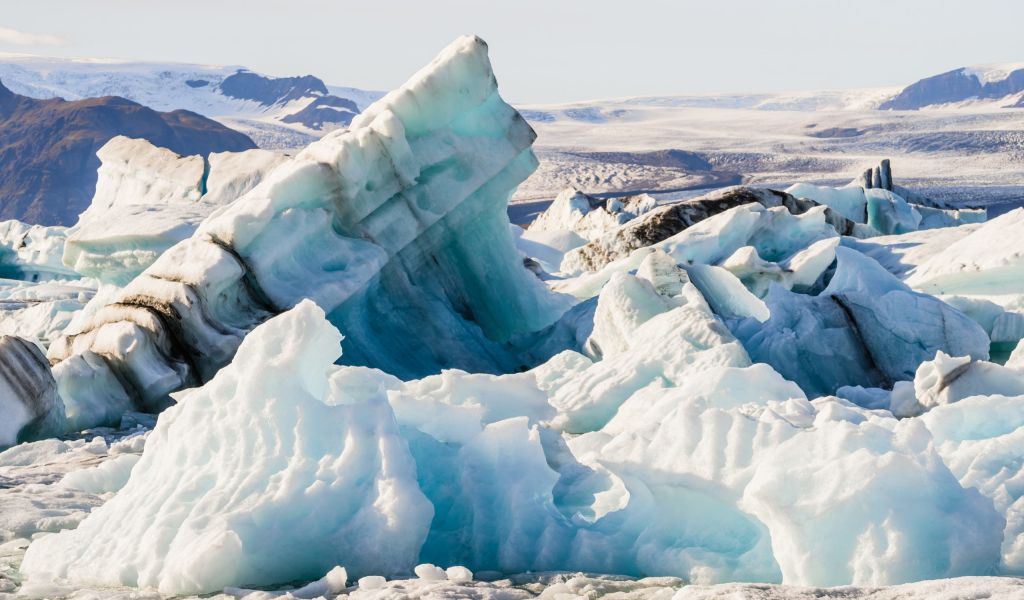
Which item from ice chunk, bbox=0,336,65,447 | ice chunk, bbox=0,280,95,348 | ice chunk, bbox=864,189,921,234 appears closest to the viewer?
ice chunk, bbox=0,336,65,447

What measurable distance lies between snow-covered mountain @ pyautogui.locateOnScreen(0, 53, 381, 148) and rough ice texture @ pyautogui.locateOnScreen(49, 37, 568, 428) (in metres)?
84.2

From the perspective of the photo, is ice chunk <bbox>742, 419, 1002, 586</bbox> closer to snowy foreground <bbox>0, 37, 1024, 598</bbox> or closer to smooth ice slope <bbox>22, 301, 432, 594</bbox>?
snowy foreground <bbox>0, 37, 1024, 598</bbox>

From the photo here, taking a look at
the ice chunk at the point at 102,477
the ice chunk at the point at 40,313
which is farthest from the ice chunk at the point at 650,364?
→ the ice chunk at the point at 40,313

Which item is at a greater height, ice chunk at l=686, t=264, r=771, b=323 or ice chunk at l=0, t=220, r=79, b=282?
ice chunk at l=686, t=264, r=771, b=323

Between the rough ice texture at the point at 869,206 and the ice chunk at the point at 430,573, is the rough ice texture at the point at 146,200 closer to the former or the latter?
the rough ice texture at the point at 869,206

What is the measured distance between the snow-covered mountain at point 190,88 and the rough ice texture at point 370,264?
84.2 meters

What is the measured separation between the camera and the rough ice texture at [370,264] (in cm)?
755

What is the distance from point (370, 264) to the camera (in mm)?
8188

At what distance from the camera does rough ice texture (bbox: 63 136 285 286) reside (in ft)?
34.8

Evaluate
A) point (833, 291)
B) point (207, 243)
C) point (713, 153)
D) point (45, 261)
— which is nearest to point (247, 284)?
point (207, 243)

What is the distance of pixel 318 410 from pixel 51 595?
3.07ft

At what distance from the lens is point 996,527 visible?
3.02 m

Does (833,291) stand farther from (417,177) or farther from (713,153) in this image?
(713,153)

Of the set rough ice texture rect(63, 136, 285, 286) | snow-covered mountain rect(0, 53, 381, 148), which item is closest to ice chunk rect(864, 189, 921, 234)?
rough ice texture rect(63, 136, 285, 286)
